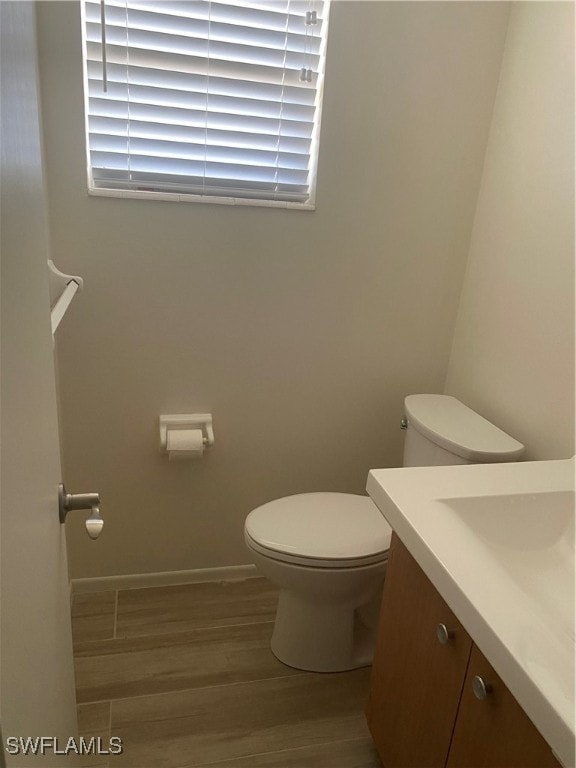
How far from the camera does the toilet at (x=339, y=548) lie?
1599 mm

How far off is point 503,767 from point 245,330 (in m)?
1.35

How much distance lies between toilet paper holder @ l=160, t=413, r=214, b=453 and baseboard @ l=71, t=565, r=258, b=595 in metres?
0.54

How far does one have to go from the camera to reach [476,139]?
1849mm

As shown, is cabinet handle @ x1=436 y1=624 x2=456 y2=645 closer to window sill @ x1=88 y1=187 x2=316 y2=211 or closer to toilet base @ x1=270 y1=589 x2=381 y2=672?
toilet base @ x1=270 y1=589 x2=381 y2=672

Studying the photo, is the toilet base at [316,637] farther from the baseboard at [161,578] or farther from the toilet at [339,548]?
the baseboard at [161,578]

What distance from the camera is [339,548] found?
1611 millimetres

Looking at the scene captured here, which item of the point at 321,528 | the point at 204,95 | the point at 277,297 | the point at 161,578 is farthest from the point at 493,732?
the point at 204,95

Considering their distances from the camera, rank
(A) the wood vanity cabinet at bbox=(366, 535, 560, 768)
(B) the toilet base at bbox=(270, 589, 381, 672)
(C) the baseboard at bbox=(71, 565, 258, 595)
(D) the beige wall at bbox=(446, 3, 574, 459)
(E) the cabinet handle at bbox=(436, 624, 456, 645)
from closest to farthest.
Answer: (A) the wood vanity cabinet at bbox=(366, 535, 560, 768) → (E) the cabinet handle at bbox=(436, 624, 456, 645) → (D) the beige wall at bbox=(446, 3, 574, 459) → (B) the toilet base at bbox=(270, 589, 381, 672) → (C) the baseboard at bbox=(71, 565, 258, 595)

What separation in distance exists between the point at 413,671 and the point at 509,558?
323mm

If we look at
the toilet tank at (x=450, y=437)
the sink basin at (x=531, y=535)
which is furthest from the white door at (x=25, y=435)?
the toilet tank at (x=450, y=437)

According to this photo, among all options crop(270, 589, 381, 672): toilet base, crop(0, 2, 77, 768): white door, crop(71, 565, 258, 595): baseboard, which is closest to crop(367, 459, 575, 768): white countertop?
crop(0, 2, 77, 768): white door

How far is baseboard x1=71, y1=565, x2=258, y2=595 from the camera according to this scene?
81.5 inches

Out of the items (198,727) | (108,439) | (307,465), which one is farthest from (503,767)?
(108,439)

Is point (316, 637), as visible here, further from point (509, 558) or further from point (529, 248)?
point (529, 248)
